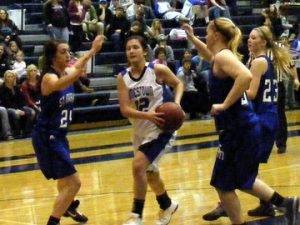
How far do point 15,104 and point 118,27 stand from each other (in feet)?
13.7

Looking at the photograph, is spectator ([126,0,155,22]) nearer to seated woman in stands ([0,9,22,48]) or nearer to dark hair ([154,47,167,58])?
dark hair ([154,47,167,58])

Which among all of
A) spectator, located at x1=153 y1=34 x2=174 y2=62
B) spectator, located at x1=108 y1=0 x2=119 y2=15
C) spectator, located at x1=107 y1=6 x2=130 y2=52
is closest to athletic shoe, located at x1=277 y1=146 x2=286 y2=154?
spectator, located at x1=153 y1=34 x2=174 y2=62

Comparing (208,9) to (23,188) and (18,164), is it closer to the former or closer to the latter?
(18,164)

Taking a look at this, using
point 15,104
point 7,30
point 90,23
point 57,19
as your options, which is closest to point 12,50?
point 7,30

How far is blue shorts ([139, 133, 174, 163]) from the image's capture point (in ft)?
22.6

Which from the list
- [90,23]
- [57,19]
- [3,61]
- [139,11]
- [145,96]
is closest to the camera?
[145,96]

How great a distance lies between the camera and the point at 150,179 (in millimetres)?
7207

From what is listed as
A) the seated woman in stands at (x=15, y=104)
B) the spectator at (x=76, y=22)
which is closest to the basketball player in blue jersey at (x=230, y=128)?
the seated woman in stands at (x=15, y=104)

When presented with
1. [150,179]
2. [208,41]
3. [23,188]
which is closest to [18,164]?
[23,188]

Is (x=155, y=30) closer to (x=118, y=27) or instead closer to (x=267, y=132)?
(x=118, y=27)

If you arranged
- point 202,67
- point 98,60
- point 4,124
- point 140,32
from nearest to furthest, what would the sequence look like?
point 4,124
point 140,32
point 202,67
point 98,60

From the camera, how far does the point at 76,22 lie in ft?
56.6

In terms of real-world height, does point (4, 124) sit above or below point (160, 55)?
below

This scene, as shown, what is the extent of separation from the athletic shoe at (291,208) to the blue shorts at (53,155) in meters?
1.79
